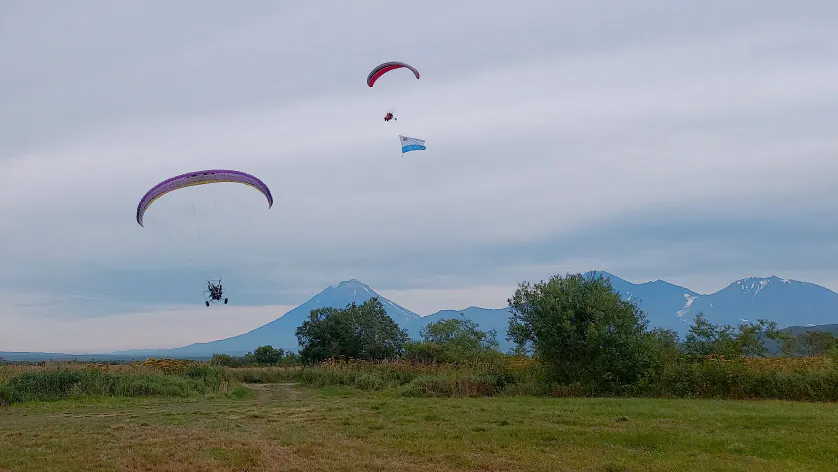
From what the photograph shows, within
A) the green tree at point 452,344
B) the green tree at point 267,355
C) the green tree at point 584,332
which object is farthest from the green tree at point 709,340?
the green tree at point 267,355

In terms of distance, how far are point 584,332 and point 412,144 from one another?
962 centimetres

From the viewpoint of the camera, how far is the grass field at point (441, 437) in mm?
10891

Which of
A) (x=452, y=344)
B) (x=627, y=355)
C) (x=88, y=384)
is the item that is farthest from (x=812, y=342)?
(x=88, y=384)

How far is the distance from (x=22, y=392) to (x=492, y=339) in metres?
27.7

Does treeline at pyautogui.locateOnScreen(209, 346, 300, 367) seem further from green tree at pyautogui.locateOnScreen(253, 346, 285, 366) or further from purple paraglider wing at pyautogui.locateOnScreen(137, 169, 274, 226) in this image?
purple paraglider wing at pyautogui.locateOnScreen(137, 169, 274, 226)

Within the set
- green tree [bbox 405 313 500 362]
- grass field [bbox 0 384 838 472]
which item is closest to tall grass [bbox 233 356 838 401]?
grass field [bbox 0 384 838 472]

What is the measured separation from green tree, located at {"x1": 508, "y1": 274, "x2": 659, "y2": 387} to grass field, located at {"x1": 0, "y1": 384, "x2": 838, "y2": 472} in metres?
3.05

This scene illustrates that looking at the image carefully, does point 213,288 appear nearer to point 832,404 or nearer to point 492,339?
point 832,404

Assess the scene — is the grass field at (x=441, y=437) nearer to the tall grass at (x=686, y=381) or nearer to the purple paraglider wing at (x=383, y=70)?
the tall grass at (x=686, y=381)

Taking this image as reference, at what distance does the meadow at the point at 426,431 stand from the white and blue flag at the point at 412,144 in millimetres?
8149

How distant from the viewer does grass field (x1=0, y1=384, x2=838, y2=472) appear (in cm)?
1089

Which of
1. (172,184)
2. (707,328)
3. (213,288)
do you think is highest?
(172,184)

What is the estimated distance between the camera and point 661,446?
472 inches

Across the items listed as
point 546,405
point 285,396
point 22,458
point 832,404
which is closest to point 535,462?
point 546,405
